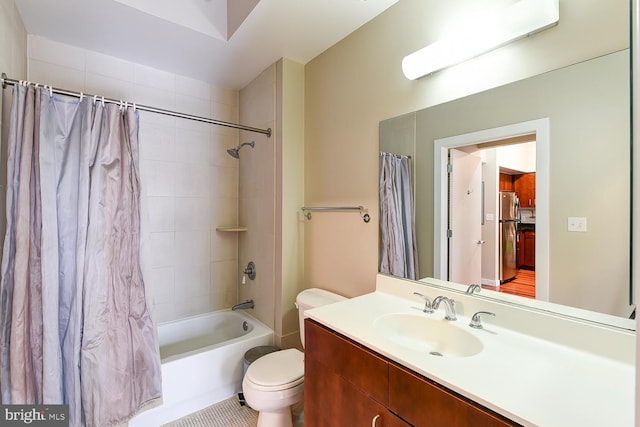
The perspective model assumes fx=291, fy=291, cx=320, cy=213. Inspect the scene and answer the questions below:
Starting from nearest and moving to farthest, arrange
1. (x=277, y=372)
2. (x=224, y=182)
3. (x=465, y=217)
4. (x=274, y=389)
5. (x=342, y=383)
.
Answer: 1. (x=342, y=383)
2. (x=465, y=217)
3. (x=274, y=389)
4. (x=277, y=372)
5. (x=224, y=182)

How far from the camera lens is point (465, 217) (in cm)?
139

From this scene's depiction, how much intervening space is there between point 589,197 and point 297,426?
1867 millimetres

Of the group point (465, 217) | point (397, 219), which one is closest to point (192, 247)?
point (397, 219)

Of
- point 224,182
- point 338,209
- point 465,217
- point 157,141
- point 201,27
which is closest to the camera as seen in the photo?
point 465,217

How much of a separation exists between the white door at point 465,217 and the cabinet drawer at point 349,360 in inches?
24.5

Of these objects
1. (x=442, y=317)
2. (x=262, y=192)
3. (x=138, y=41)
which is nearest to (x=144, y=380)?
(x=262, y=192)

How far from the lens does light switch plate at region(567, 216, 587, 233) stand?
995 millimetres

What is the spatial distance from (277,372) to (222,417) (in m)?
0.61

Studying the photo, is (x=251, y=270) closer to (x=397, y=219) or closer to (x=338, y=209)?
(x=338, y=209)

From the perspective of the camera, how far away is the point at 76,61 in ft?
6.66

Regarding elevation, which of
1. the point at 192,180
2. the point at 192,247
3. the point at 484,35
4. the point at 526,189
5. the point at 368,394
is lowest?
the point at 368,394

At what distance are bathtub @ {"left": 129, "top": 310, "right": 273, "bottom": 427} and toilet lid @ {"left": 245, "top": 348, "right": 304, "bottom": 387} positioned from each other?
385 millimetres

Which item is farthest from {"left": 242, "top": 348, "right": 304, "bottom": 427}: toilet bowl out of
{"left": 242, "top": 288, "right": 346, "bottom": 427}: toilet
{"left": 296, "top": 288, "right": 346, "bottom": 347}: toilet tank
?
{"left": 296, "top": 288, "right": 346, "bottom": 347}: toilet tank

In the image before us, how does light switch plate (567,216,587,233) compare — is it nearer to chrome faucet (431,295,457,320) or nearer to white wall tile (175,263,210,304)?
chrome faucet (431,295,457,320)
